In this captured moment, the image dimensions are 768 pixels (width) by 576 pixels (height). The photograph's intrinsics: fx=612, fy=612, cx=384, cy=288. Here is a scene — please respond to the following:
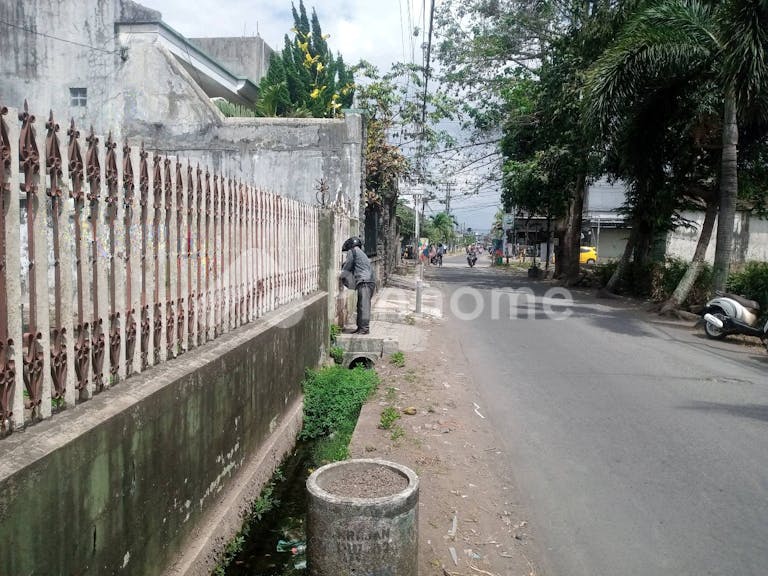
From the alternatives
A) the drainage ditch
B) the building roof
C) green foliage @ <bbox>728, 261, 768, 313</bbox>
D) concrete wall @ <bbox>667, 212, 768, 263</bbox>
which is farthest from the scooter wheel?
concrete wall @ <bbox>667, 212, 768, 263</bbox>

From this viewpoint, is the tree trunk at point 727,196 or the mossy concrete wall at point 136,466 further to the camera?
the tree trunk at point 727,196

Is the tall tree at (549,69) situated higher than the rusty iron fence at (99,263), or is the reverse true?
the tall tree at (549,69)

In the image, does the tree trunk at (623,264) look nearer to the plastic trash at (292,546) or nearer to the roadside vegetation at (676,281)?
the roadside vegetation at (676,281)

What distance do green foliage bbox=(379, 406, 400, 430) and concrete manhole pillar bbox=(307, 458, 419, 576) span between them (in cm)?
238

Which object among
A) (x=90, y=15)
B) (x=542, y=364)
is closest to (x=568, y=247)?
(x=542, y=364)

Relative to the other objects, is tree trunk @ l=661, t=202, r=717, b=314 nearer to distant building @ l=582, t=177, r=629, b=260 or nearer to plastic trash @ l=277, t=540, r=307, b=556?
plastic trash @ l=277, t=540, r=307, b=556

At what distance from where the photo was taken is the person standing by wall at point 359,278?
940 centimetres

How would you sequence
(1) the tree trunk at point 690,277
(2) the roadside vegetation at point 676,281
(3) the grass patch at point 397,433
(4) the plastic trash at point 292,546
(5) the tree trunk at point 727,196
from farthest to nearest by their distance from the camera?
(1) the tree trunk at point 690,277, (2) the roadside vegetation at point 676,281, (5) the tree trunk at point 727,196, (3) the grass patch at point 397,433, (4) the plastic trash at point 292,546

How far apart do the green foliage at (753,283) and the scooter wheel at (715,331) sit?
1.43 metres

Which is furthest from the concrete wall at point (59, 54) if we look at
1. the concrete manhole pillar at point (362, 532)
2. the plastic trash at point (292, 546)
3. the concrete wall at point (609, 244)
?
the concrete wall at point (609, 244)

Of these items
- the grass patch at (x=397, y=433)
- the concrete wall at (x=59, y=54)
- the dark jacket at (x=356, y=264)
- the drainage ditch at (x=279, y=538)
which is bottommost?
the drainage ditch at (x=279, y=538)

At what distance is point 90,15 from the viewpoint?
11711 millimetres

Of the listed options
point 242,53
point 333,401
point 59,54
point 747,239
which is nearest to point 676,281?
point 333,401

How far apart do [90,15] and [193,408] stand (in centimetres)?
1098
